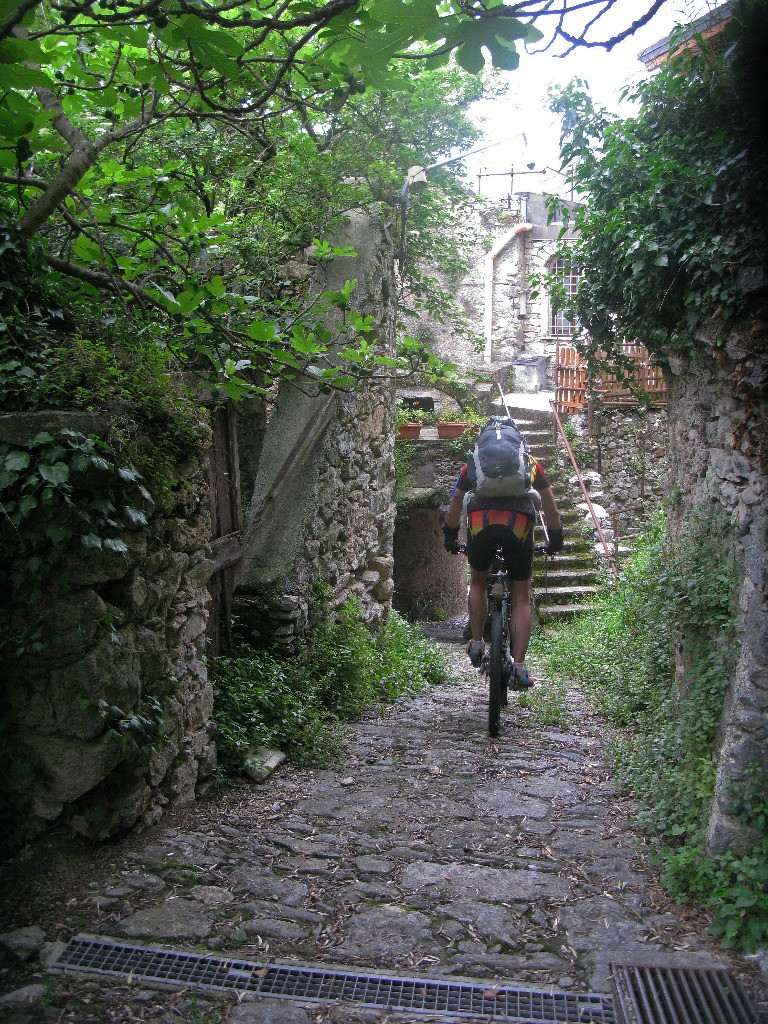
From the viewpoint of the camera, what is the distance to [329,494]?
5285 millimetres

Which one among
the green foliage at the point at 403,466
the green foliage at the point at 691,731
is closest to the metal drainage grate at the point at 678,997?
the green foliage at the point at 691,731

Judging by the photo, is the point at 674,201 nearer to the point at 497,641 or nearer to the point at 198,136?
the point at 497,641

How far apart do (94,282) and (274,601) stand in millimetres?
1996

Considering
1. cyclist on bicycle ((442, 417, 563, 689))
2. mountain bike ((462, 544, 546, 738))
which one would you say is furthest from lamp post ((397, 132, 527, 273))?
mountain bike ((462, 544, 546, 738))

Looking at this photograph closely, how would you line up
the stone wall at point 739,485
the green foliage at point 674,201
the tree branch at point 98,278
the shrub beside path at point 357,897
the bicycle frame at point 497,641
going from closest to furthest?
1. the shrub beside path at point 357,897
2. the stone wall at point 739,485
3. the green foliage at point 674,201
4. the tree branch at point 98,278
5. the bicycle frame at point 497,641

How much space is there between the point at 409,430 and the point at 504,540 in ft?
21.5

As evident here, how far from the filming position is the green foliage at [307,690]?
3.80m

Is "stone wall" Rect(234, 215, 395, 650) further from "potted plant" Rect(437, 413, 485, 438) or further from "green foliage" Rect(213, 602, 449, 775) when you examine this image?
"potted plant" Rect(437, 413, 485, 438)

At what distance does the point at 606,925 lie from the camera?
236cm

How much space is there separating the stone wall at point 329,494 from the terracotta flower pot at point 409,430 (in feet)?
14.7

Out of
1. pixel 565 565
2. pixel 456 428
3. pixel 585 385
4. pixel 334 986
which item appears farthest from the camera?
pixel 585 385

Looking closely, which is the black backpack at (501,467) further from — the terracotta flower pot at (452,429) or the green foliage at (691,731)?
the terracotta flower pot at (452,429)

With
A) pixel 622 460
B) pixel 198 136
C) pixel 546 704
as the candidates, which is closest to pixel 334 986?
pixel 546 704

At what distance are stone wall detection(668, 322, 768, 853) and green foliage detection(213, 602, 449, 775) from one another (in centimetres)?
204
